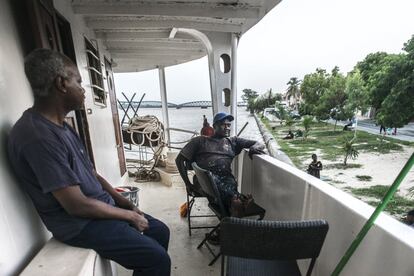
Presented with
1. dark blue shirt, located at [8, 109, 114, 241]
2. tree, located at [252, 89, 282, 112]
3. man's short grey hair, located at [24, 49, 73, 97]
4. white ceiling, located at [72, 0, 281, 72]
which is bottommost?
tree, located at [252, 89, 282, 112]

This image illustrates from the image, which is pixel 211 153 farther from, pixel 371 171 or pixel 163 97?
pixel 371 171

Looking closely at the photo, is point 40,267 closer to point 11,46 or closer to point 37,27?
point 11,46

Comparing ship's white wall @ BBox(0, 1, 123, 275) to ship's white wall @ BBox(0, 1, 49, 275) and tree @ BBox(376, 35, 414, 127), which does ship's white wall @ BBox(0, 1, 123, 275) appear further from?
tree @ BBox(376, 35, 414, 127)

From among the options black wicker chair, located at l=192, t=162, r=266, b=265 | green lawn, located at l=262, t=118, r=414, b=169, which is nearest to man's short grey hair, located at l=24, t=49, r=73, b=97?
black wicker chair, located at l=192, t=162, r=266, b=265

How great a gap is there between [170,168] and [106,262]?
2850 mm

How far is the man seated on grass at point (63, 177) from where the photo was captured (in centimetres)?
84

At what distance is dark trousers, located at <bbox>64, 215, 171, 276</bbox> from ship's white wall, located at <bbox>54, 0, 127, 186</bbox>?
151 centimetres

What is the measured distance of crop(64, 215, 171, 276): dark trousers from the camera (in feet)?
3.22

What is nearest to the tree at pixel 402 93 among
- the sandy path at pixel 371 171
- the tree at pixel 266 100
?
the sandy path at pixel 371 171

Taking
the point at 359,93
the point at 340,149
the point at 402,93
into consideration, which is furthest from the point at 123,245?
the point at 340,149

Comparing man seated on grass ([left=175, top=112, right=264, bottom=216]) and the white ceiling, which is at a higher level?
the white ceiling

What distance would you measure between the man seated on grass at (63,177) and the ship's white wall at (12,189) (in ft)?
0.20

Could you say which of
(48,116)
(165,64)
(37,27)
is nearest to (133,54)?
(165,64)

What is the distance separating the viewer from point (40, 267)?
84 centimetres
